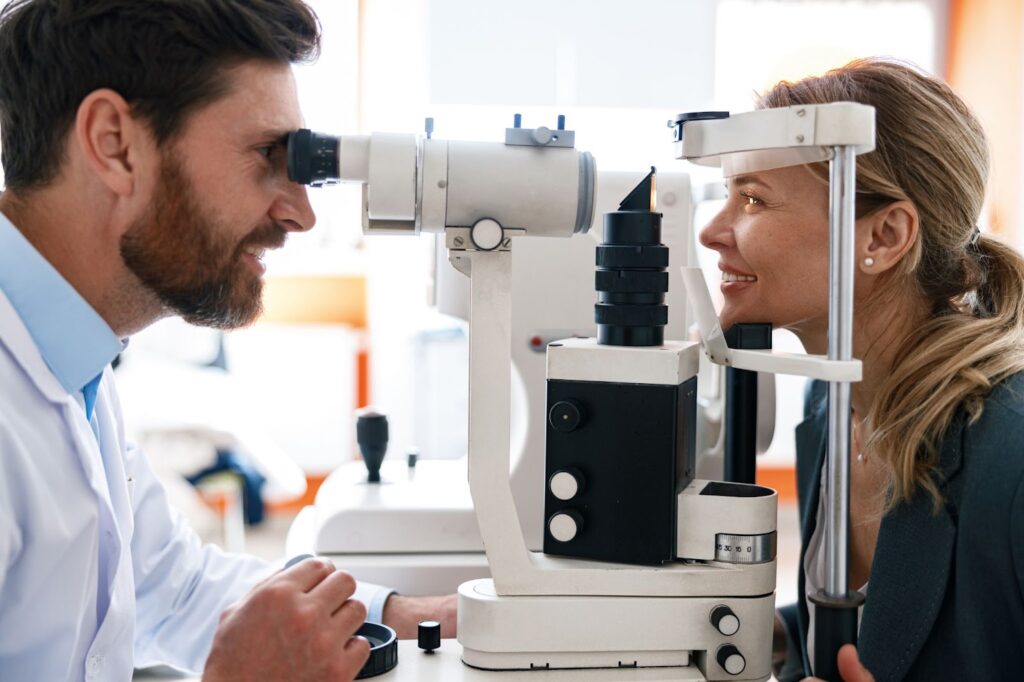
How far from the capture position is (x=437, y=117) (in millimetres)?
3592

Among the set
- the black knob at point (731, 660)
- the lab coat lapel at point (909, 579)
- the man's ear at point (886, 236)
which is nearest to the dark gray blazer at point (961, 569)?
the lab coat lapel at point (909, 579)

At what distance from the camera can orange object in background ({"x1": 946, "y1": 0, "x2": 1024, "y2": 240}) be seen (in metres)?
3.98

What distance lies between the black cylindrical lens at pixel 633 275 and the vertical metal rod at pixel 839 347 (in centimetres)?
16

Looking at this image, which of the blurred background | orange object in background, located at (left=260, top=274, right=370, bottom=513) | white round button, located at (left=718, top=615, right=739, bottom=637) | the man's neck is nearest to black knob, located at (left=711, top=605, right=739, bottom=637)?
white round button, located at (left=718, top=615, right=739, bottom=637)

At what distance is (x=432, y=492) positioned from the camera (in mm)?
1424

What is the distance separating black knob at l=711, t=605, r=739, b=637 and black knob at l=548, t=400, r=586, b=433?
21cm

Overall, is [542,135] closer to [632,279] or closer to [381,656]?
[632,279]

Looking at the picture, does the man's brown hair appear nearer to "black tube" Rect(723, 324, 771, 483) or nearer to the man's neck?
the man's neck

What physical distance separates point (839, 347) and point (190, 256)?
701mm

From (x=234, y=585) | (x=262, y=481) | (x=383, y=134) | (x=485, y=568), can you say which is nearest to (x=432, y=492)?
(x=485, y=568)

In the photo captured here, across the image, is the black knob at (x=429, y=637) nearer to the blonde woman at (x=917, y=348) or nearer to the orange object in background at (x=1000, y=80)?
the blonde woman at (x=917, y=348)

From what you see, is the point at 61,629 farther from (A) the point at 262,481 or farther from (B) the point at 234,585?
(A) the point at 262,481

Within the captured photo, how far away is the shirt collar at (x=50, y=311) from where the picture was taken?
100 cm

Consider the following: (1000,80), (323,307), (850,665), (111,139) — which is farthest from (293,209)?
(1000,80)
